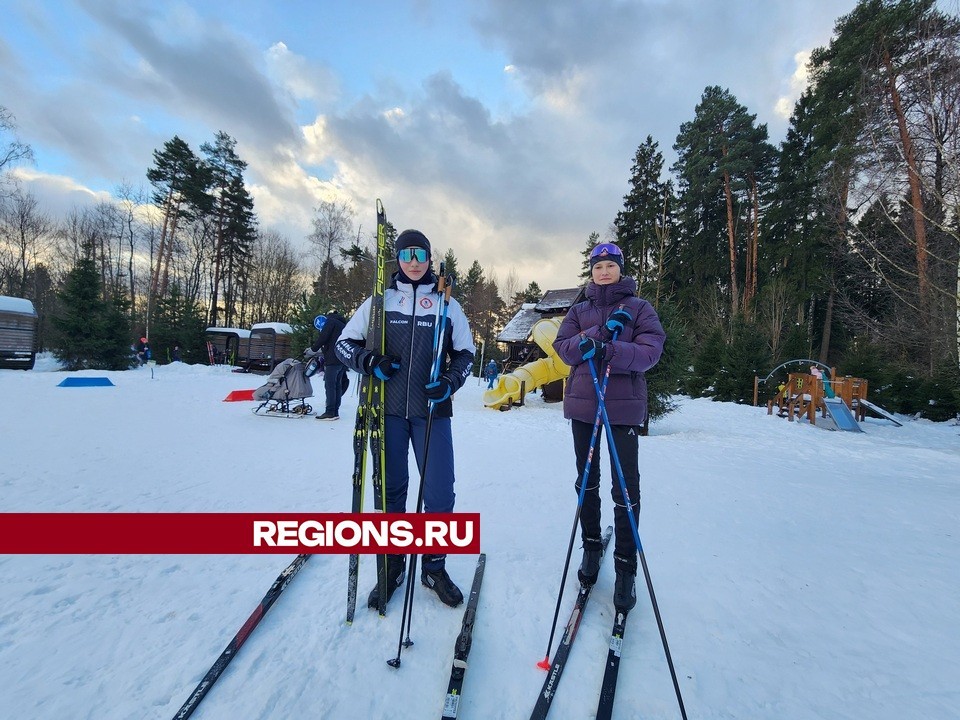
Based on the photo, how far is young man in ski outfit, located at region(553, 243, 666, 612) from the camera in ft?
7.60

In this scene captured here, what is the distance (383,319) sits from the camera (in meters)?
2.41

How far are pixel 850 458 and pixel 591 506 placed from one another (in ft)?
23.7

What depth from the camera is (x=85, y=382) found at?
11242 mm

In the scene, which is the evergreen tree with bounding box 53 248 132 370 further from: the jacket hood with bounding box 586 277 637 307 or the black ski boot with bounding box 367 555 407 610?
the jacket hood with bounding box 586 277 637 307

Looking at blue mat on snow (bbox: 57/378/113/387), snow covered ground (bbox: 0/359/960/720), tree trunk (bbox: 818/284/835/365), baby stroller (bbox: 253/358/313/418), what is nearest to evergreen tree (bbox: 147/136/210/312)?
blue mat on snow (bbox: 57/378/113/387)

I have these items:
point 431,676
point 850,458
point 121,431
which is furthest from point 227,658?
point 850,458

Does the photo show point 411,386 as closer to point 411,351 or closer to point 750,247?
point 411,351

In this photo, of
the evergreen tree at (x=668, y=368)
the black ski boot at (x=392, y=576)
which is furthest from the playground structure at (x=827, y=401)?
the black ski boot at (x=392, y=576)

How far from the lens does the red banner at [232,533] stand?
8.04 feet

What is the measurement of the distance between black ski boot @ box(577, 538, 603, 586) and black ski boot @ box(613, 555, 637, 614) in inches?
7.1

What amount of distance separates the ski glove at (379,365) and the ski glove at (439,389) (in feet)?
0.75

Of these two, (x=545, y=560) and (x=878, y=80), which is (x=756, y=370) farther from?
(x=545, y=560)

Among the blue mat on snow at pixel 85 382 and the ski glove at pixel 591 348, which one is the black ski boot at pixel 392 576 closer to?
the ski glove at pixel 591 348

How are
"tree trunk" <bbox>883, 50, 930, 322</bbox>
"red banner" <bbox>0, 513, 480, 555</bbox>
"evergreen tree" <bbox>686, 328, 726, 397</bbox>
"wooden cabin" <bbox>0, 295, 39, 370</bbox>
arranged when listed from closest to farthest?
"red banner" <bbox>0, 513, 480, 555</bbox> < "tree trunk" <bbox>883, 50, 930, 322</bbox> < "wooden cabin" <bbox>0, 295, 39, 370</bbox> < "evergreen tree" <bbox>686, 328, 726, 397</bbox>
